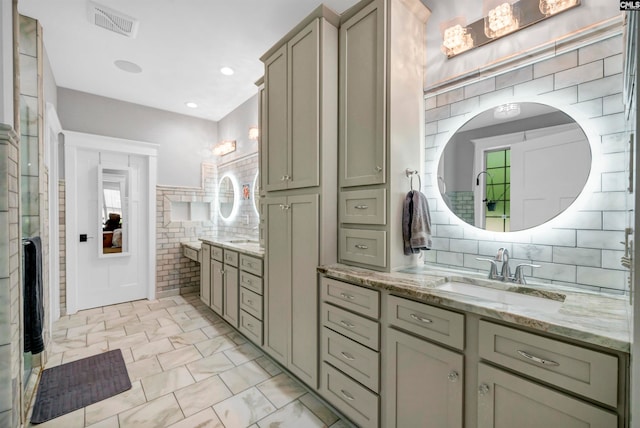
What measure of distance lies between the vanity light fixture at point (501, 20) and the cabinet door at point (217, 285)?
300cm

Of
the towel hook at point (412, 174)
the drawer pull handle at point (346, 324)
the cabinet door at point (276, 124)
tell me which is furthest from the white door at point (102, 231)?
the towel hook at point (412, 174)

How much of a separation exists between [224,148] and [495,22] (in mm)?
3543

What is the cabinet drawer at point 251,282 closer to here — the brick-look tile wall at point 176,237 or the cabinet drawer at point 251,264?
the cabinet drawer at point 251,264

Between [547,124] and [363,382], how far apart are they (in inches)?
67.0

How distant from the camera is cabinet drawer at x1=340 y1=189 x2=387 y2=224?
170 centimetres

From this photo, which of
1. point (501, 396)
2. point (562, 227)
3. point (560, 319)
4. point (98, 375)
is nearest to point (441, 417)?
point (501, 396)

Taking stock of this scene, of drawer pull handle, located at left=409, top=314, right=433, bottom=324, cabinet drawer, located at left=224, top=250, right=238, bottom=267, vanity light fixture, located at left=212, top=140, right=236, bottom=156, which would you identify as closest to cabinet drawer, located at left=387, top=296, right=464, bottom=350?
drawer pull handle, located at left=409, top=314, right=433, bottom=324

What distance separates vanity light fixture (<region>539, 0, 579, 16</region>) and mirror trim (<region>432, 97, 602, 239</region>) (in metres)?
0.41

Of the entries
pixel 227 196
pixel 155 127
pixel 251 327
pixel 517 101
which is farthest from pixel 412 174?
pixel 155 127

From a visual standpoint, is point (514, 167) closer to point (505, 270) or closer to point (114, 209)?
point (505, 270)

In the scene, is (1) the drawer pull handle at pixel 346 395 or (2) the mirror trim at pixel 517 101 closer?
(2) the mirror trim at pixel 517 101

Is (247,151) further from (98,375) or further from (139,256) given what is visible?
(98,375)

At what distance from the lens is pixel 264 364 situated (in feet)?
7.77

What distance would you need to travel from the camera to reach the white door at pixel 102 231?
3494 mm
